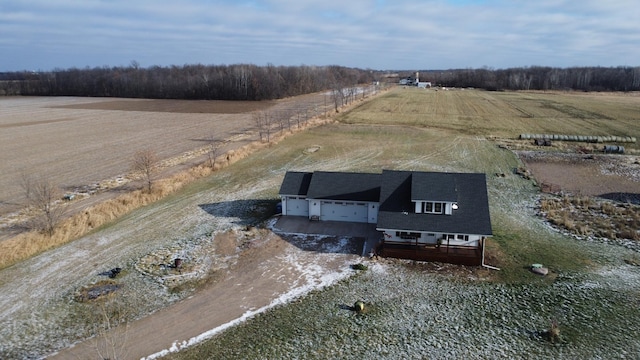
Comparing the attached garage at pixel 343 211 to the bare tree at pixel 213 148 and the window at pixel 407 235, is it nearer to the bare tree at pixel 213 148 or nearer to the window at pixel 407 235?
the window at pixel 407 235

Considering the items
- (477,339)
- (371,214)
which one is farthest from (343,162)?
(477,339)

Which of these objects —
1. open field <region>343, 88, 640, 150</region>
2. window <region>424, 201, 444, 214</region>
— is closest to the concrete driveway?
window <region>424, 201, 444, 214</region>

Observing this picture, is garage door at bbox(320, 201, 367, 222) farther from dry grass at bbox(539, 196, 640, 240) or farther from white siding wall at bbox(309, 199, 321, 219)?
dry grass at bbox(539, 196, 640, 240)

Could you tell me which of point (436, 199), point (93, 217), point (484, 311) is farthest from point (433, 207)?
point (93, 217)

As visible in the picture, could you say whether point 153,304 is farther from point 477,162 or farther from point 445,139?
point 445,139

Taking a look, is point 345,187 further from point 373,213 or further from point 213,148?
point 213,148

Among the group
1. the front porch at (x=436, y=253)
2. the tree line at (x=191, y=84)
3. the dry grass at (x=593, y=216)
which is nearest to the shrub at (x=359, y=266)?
the front porch at (x=436, y=253)
